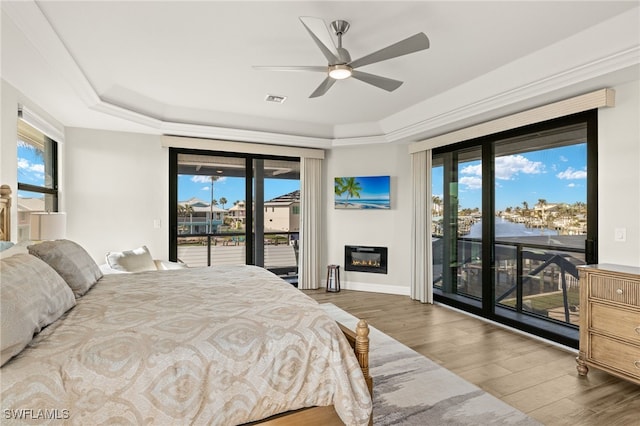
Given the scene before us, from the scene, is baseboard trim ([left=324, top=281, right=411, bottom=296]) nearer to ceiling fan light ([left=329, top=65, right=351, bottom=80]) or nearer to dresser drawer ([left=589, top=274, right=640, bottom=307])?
dresser drawer ([left=589, top=274, right=640, bottom=307])

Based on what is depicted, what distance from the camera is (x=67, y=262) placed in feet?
7.36

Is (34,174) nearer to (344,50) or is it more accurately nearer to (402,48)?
(344,50)

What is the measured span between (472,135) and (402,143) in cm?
140

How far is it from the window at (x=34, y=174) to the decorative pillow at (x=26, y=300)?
80.4 inches

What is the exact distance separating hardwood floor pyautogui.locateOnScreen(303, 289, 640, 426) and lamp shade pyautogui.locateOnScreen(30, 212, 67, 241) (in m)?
3.42

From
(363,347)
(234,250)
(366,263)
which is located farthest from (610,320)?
(234,250)

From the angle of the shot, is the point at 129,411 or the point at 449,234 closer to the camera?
the point at 129,411

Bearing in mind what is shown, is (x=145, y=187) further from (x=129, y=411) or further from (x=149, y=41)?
(x=129, y=411)

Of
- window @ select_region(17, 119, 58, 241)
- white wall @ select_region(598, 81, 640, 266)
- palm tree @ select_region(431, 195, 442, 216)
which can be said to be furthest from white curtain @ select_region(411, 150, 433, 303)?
window @ select_region(17, 119, 58, 241)

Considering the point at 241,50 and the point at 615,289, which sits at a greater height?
the point at 241,50

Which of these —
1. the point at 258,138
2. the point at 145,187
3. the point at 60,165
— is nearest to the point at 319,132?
the point at 258,138

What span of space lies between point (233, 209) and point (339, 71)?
3470mm

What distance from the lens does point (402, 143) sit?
5562mm

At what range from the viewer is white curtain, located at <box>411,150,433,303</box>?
5133mm
